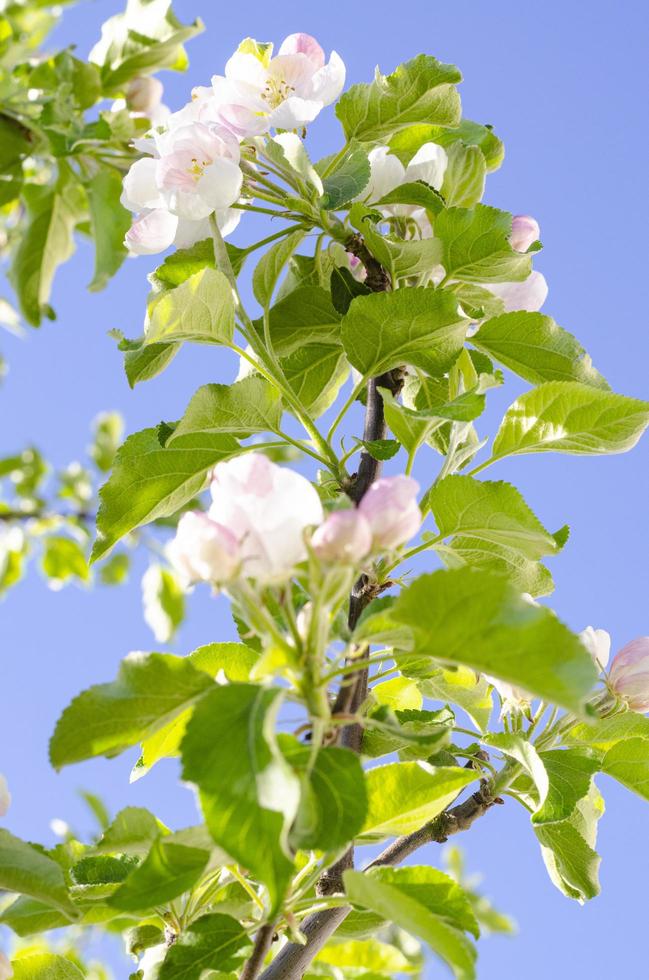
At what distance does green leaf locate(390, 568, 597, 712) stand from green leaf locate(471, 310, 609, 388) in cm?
46

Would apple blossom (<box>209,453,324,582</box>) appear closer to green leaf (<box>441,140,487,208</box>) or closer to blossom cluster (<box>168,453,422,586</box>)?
blossom cluster (<box>168,453,422,586</box>)

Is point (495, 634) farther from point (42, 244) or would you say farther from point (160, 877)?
point (42, 244)

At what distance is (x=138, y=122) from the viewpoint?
1652mm

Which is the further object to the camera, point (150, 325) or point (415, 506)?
point (150, 325)

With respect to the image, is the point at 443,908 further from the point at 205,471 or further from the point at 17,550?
the point at 17,550

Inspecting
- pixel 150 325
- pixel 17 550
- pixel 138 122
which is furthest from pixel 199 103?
pixel 17 550

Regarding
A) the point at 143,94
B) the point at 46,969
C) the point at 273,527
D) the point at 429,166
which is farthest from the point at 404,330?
the point at 143,94

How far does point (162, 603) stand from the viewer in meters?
2.89

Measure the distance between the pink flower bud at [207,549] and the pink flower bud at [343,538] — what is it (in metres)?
0.05

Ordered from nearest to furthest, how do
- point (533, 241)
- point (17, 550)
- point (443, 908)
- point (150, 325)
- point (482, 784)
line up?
point (443, 908)
point (150, 325)
point (482, 784)
point (533, 241)
point (17, 550)

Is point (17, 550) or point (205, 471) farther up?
point (205, 471)

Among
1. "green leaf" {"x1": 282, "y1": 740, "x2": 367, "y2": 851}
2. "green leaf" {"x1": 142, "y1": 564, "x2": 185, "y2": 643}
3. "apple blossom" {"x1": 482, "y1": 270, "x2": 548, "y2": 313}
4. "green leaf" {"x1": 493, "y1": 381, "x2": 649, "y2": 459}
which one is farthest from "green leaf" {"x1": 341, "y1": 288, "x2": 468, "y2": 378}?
"green leaf" {"x1": 142, "y1": 564, "x2": 185, "y2": 643}

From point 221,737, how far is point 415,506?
0.20 meters

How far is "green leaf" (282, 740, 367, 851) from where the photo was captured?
0.66m
